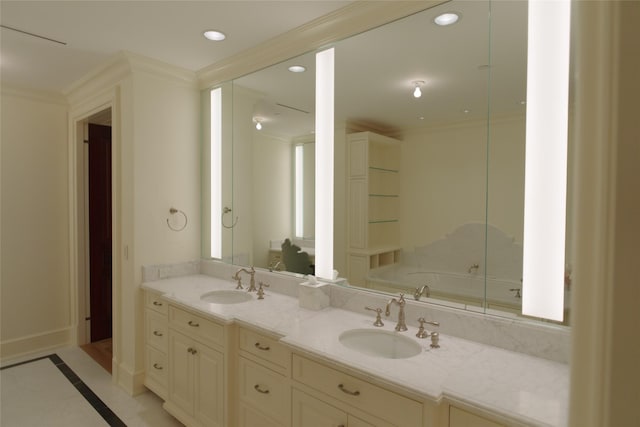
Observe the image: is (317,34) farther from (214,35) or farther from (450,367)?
(450,367)

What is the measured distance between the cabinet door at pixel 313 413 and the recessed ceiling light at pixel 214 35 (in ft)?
7.00

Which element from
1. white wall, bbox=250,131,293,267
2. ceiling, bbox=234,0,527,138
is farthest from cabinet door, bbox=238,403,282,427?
ceiling, bbox=234,0,527,138

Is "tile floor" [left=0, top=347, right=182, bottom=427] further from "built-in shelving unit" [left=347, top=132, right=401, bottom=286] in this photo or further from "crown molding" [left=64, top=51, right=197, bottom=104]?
"crown molding" [left=64, top=51, right=197, bottom=104]

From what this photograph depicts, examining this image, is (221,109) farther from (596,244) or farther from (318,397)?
(596,244)

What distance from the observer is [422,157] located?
1.88m

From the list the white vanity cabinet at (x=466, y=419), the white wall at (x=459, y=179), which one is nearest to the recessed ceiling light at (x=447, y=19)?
the white wall at (x=459, y=179)

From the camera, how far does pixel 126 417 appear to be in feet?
7.91

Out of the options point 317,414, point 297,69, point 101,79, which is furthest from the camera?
point 101,79

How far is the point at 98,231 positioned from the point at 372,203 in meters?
3.10

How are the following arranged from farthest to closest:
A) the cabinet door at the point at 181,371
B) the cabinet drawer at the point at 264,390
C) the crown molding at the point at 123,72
→ 1. the crown molding at the point at 123,72
2. the cabinet door at the point at 181,371
3. the cabinet drawer at the point at 264,390

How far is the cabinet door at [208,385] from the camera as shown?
199 centimetres

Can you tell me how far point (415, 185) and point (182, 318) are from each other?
1667 mm

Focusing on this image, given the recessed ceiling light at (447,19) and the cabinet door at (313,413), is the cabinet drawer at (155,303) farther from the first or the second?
the recessed ceiling light at (447,19)

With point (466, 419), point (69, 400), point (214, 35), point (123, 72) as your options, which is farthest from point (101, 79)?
point (466, 419)
